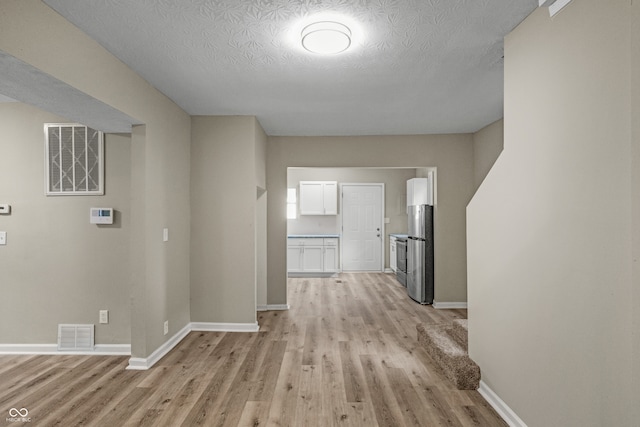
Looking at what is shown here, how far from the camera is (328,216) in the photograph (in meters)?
7.87

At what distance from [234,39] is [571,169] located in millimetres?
2150

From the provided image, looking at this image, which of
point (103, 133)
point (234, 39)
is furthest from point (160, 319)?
point (234, 39)

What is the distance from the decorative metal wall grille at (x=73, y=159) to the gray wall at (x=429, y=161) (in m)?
2.21

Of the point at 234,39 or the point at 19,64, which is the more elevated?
the point at 234,39

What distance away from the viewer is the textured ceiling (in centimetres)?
191

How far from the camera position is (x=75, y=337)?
3.20 m

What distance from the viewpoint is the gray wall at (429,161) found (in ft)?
16.1

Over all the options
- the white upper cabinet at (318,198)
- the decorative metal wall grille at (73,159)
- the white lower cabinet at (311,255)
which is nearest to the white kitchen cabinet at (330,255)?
the white lower cabinet at (311,255)

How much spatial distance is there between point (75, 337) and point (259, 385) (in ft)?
6.54

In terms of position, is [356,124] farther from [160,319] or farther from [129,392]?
[129,392]

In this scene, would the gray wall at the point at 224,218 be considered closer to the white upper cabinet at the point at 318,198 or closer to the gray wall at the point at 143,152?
the gray wall at the point at 143,152

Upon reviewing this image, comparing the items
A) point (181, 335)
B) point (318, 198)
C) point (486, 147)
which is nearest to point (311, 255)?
point (318, 198)

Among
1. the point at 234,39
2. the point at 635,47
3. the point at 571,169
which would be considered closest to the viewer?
the point at 635,47

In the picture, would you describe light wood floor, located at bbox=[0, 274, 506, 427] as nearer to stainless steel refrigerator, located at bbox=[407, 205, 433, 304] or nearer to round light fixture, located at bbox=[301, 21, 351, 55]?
stainless steel refrigerator, located at bbox=[407, 205, 433, 304]
